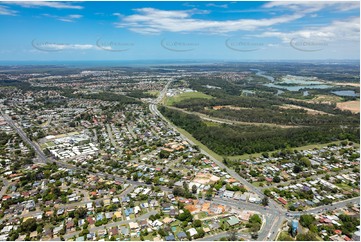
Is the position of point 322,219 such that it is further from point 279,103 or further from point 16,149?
point 279,103

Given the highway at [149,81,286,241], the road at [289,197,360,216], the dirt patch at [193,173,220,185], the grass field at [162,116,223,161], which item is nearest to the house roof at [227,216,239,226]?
the highway at [149,81,286,241]

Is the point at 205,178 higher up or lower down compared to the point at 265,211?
higher up

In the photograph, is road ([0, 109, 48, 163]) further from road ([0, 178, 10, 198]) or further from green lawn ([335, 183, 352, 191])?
green lawn ([335, 183, 352, 191])

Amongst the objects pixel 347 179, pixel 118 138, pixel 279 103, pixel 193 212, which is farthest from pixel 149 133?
pixel 279 103

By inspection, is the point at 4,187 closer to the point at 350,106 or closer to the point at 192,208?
the point at 192,208

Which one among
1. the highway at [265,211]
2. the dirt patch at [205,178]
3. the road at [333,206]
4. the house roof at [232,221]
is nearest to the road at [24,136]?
the dirt patch at [205,178]

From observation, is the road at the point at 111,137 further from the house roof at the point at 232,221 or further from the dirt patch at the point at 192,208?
the house roof at the point at 232,221

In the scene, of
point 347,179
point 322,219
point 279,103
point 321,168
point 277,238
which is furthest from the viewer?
point 279,103

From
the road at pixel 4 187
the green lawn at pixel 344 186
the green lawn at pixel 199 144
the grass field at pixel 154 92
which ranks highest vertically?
the grass field at pixel 154 92

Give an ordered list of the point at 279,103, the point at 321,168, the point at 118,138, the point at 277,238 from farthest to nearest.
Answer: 1. the point at 279,103
2. the point at 118,138
3. the point at 321,168
4. the point at 277,238

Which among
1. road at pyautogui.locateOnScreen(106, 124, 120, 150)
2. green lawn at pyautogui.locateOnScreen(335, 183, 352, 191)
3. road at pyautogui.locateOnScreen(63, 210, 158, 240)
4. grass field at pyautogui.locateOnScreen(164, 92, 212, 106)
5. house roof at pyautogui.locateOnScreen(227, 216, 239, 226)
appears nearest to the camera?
road at pyautogui.locateOnScreen(63, 210, 158, 240)

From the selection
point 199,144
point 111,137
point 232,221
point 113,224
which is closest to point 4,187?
point 113,224
